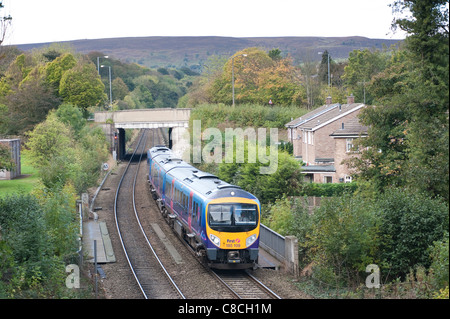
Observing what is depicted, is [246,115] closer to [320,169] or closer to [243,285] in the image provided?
[320,169]

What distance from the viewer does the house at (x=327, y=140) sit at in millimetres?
38875

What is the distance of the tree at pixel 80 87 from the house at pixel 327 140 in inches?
997

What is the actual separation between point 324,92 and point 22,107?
113 feet

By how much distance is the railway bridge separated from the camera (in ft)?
190

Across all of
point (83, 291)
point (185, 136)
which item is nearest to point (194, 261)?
point (83, 291)

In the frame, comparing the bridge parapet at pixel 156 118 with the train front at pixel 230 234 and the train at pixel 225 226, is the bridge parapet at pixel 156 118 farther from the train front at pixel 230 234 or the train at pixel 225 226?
the train front at pixel 230 234

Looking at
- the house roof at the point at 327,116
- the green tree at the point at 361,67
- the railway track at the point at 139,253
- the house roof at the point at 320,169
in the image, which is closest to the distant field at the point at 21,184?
the railway track at the point at 139,253

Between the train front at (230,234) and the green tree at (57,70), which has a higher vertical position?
the green tree at (57,70)

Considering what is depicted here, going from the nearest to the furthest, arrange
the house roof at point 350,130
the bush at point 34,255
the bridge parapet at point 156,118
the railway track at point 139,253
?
1. the bush at point 34,255
2. the railway track at point 139,253
3. the house roof at point 350,130
4. the bridge parapet at point 156,118

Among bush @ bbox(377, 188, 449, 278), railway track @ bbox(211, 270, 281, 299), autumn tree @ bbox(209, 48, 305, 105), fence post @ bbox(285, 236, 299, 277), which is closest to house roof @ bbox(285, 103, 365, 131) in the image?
autumn tree @ bbox(209, 48, 305, 105)

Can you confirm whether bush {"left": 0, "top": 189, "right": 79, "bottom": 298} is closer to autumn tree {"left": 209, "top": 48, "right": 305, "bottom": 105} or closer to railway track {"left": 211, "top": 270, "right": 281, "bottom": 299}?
railway track {"left": 211, "top": 270, "right": 281, "bottom": 299}

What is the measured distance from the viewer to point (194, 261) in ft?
69.8

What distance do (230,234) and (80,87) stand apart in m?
48.3
